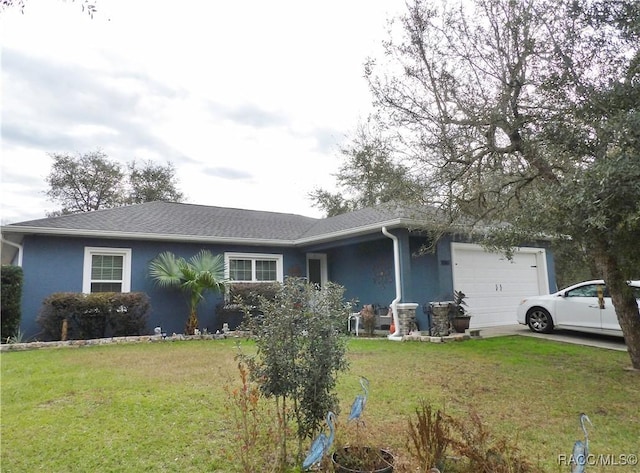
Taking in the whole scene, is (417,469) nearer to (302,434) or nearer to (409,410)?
(302,434)

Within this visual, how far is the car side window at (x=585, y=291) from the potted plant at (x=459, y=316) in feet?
7.87

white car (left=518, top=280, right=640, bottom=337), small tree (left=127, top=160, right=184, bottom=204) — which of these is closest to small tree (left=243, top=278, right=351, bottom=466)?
white car (left=518, top=280, right=640, bottom=337)

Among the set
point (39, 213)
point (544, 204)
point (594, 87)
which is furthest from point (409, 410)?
point (39, 213)

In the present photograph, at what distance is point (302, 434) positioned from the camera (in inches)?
121

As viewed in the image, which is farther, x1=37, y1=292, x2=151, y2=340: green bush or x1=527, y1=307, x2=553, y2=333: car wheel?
x1=527, y1=307, x2=553, y2=333: car wheel

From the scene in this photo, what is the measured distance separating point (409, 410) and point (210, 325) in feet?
28.8

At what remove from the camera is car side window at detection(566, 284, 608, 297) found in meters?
9.40

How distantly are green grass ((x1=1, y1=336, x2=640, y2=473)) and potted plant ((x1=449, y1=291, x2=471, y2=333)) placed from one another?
210cm

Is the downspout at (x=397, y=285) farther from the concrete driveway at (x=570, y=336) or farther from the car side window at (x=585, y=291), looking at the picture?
the car side window at (x=585, y=291)

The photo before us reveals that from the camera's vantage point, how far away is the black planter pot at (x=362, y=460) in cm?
269

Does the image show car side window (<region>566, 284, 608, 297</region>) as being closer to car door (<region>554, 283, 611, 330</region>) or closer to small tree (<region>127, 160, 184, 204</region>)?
car door (<region>554, 283, 611, 330</region>)

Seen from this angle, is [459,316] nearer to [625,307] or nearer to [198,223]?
[625,307]

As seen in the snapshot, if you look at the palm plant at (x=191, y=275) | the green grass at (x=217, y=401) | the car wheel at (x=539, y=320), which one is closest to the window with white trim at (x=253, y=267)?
the palm plant at (x=191, y=275)

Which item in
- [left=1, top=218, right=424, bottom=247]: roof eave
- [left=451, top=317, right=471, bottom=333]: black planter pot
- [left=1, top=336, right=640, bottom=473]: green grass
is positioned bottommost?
[left=1, top=336, right=640, bottom=473]: green grass
